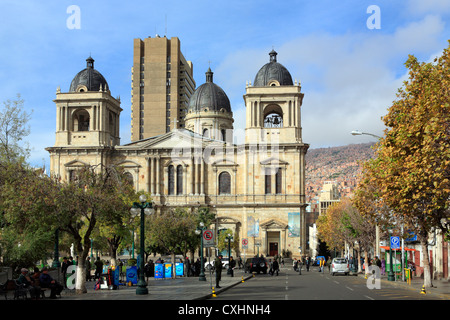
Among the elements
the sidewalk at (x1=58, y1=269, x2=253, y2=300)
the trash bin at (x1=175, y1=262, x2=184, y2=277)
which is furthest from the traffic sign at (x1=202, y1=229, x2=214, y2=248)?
the trash bin at (x1=175, y1=262, x2=184, y2=277)

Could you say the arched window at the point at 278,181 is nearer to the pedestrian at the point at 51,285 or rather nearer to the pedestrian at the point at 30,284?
the pedestrian at the point at 51,285

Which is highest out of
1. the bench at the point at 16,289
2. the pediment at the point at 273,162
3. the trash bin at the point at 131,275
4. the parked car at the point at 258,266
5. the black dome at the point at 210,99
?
the black dome at the point at 210,99

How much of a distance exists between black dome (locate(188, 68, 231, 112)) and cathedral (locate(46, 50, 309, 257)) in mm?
14026

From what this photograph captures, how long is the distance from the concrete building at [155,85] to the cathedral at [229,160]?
163 ft

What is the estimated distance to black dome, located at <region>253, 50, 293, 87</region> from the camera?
8256 cm

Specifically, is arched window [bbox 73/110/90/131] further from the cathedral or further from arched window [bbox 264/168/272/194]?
arched window [bbox 264/168/272/194]

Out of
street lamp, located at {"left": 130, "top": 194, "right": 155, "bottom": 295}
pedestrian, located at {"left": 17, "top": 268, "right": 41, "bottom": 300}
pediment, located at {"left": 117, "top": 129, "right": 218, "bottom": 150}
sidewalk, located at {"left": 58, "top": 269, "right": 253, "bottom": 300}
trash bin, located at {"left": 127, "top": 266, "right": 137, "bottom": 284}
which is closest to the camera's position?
pedestrian, located at {"left": 17, "top": 268, "right": 41, "bottom": 300}

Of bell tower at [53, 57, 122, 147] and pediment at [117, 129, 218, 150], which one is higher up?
bell tower at [53, 57, 122, 147]

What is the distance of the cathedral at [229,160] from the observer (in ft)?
262

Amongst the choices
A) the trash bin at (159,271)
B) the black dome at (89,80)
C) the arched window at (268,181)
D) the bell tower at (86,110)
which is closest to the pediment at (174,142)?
the bell tower at (86,110)

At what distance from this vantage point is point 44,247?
33.1 metres

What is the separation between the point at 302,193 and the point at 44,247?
51.1 m

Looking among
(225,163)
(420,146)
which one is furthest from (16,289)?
(225,163)
